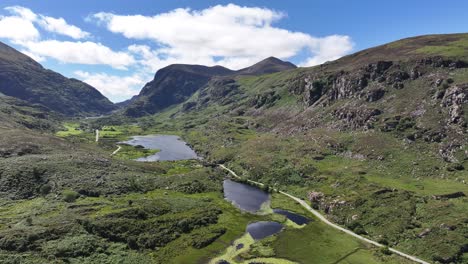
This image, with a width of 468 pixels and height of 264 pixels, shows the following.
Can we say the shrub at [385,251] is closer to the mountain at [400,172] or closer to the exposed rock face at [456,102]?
the mountain at [400,172]

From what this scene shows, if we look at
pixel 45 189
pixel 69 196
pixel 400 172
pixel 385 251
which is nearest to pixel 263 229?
pixel 385 251

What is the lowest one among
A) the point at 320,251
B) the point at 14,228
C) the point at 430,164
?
the point at 320,251

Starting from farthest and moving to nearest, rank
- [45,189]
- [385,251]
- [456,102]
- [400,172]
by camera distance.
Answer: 1. [456,102]
2. [400,172]
3. [45,189]
4. [385,251]

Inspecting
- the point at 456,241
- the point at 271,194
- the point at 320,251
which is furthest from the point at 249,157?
the point at 456,241

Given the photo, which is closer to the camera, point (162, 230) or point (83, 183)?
point (162, 230)

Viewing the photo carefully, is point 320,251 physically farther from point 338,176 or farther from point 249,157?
point 249,157

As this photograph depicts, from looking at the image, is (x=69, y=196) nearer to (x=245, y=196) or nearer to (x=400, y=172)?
(x=245, y=196)
